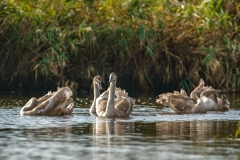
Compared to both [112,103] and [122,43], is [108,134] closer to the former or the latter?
[112,103]

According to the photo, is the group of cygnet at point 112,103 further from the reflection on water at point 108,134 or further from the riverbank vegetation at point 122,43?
the riverbank vegetation at point 122,43

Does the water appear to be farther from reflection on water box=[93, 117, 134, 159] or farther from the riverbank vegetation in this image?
the riverbank vegetation

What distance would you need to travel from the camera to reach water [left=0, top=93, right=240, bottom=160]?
39.4 ft

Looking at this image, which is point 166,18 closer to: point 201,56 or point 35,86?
point 201,56

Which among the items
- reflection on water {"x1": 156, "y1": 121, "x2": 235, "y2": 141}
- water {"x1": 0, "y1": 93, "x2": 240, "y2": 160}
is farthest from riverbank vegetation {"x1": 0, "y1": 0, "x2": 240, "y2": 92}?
reflection on water {"x1": 156, "y1": 121, "x2": 235, "y2": 141}

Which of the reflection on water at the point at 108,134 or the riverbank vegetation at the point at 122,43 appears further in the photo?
the riverbank vegetation at the point at 122,43

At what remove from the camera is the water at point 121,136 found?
12023 millimetres

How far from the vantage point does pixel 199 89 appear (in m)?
20.9

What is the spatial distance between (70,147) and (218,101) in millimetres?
8065

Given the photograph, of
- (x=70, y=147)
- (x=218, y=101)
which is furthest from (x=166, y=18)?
(x=70, y=147)

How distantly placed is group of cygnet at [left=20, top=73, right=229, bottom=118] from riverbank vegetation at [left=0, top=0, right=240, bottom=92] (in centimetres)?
561

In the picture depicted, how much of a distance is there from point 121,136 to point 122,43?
1197cm

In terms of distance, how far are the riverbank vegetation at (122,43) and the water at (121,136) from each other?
598 centimetres

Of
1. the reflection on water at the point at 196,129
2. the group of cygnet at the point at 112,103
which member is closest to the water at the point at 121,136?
the reflection on water at the point at 196,129
